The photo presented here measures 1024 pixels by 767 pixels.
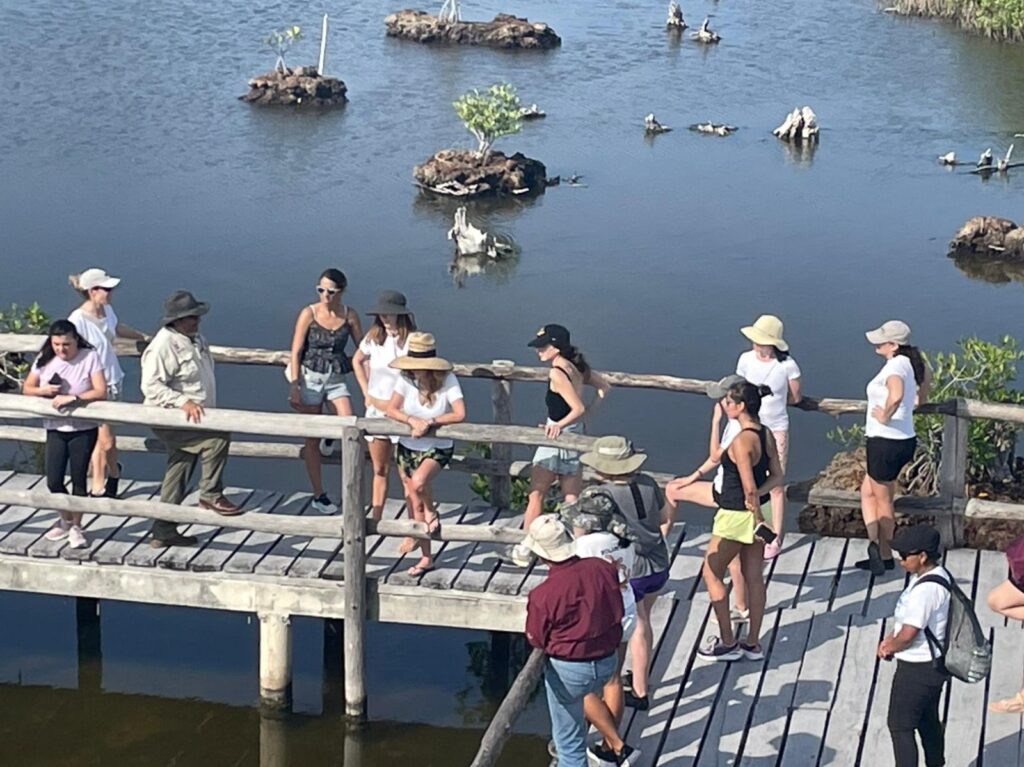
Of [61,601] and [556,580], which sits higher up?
[556,580]

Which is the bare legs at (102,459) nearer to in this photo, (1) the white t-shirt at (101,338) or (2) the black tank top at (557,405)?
(1) the white t-shirt at (101,338)

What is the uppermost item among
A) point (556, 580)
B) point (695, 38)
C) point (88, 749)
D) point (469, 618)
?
point (695, 38)

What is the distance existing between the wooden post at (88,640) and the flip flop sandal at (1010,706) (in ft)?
23.7

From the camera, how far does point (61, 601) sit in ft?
48.4

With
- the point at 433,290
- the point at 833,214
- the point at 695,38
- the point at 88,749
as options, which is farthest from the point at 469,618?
the point at 695,38

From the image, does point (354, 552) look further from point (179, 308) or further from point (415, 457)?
point (179, 308)

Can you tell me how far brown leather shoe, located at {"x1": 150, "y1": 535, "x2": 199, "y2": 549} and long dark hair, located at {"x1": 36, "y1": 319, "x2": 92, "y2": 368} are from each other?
1483 mm

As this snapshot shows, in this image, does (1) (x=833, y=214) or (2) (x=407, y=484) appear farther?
(1) (x=833, y=214)

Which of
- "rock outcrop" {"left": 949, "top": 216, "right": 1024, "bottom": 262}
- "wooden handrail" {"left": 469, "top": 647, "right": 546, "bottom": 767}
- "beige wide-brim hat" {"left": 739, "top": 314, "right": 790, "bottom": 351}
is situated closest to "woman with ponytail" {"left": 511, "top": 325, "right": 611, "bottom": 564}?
"beige wide-brim hat" {"left": 739, "top": 314, "right": 790, "bottom": 351}

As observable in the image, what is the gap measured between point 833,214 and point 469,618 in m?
→ 22.7

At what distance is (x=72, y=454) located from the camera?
462 inches

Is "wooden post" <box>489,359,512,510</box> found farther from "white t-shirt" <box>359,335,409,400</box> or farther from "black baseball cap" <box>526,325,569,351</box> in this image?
"black baseball cap" <box>526,325,569,351</box>

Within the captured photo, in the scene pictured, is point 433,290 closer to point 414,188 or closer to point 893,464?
point 414,188

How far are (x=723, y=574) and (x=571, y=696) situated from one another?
1.87 m
